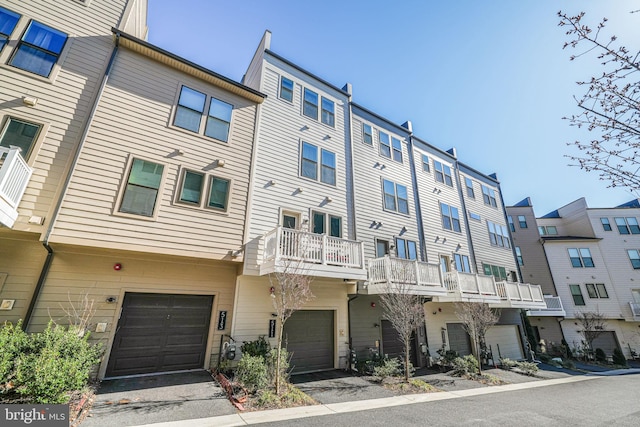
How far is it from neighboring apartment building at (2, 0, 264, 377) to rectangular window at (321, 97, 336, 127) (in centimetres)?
553

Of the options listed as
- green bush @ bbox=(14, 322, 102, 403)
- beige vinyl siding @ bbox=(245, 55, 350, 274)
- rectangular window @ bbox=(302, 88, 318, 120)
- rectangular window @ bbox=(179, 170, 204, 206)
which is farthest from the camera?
rectangular window @ bbox=(302, 88, 318, 120)

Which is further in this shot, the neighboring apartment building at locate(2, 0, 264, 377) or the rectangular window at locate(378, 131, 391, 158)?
the rectangular window at locate(378, 131, 391, 158)

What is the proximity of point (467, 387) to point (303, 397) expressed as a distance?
22.3 ft

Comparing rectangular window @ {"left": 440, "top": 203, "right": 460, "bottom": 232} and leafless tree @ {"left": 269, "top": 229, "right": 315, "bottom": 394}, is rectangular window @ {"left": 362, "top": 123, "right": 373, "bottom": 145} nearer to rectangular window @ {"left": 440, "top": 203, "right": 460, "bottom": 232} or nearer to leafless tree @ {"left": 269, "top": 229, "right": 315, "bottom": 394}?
rectangular window @ {"left": 440, "top": 203, "right": 460, "bottom": 232}

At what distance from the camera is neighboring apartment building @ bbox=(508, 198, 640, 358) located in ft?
71.9

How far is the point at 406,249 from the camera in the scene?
14.0m

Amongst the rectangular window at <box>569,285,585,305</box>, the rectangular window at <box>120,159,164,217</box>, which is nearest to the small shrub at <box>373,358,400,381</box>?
the rectangular window at <box>120,159,164,217</box>

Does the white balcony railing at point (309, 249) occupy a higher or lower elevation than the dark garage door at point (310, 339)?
higher

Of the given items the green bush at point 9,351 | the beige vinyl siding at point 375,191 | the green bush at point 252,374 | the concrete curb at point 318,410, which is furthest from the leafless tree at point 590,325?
the green bush at point 9,351

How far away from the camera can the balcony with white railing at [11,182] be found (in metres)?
5.44

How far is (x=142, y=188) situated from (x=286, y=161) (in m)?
5.42

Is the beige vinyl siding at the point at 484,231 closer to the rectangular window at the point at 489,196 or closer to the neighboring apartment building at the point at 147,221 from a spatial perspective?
the rectangular window at the point at 489,196

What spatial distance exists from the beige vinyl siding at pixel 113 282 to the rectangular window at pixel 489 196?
20721mm

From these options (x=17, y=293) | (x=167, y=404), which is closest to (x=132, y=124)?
(x=17, y=293)
